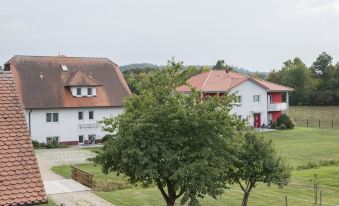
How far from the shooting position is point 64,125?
48375mm

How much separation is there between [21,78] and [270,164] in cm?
3331

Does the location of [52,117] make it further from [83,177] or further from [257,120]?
[257,120]

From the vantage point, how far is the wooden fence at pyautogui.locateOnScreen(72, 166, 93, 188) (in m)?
28.3

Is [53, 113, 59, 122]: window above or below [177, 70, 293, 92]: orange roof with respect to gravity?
below

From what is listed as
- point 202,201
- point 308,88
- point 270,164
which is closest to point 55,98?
point 202,201

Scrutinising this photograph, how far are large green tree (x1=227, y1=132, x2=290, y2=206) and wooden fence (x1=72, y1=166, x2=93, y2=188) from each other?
10089mm

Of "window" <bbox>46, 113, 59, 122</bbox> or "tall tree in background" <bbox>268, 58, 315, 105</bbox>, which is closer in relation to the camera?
"window" <bbox>46, 113, 59, 122</bbox>

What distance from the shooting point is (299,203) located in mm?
24141

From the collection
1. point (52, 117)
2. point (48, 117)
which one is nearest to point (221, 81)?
point (52, 117)

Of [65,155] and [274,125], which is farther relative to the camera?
[274,125]

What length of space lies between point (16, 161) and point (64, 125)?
38.9m

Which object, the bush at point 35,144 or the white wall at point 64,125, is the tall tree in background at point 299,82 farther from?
the bush at point 35,144

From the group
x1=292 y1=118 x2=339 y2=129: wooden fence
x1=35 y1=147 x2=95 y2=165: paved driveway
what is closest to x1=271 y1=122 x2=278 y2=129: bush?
x1=292 y1=118 x2=339 y2=129: wooden fence

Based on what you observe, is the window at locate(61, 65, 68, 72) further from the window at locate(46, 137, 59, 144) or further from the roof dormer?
the window at locate(46, 137, 59, 144)
